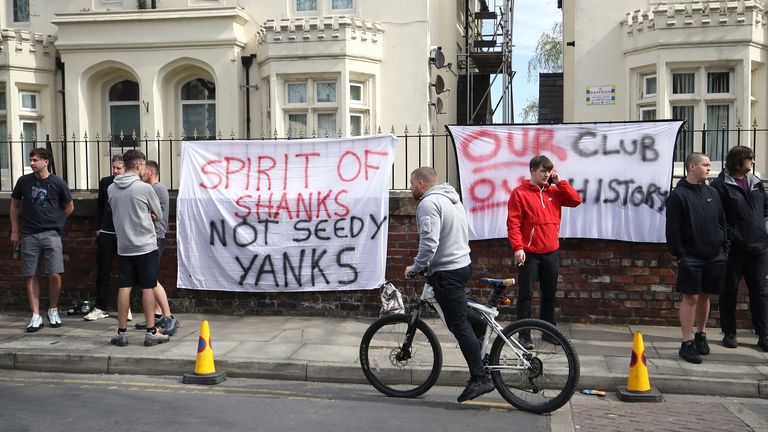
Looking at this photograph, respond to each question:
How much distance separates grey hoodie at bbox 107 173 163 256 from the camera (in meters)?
7.89

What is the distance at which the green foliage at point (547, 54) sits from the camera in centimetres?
3638

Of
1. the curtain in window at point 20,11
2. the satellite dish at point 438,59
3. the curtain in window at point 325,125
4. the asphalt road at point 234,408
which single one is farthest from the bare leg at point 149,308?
the curtain in window at point 20,11

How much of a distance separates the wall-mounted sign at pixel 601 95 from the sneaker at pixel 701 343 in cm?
921

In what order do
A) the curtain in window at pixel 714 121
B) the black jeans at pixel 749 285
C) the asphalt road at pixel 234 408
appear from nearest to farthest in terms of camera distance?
the asphalt road at pixel 234 408 < the black jeans at pixel 749 285 < the curtain in window at pixel 714 121

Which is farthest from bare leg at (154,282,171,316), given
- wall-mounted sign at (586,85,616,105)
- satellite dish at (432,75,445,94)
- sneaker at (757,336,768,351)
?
satellite dish at (432,75,445,94)

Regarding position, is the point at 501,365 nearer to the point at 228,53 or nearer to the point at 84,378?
the point at 84,378

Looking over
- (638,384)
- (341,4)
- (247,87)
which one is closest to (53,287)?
(638,384)

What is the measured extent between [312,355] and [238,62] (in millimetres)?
11074

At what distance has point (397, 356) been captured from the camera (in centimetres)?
649

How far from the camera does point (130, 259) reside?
7969 millimetres

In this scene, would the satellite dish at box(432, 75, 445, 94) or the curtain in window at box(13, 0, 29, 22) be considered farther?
the curtain in window at box(13, 0, 29, 22)

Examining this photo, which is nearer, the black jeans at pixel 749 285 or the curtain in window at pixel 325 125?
the black jeans at pixel 749 285

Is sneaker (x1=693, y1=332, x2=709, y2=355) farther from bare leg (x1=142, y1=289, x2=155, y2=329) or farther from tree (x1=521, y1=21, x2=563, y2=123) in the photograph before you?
tree (x1=521, y1=21, x2=563, y2=123)

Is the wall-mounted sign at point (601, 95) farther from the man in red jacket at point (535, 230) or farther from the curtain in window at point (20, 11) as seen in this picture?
the curtain in window at point (20, 11)
